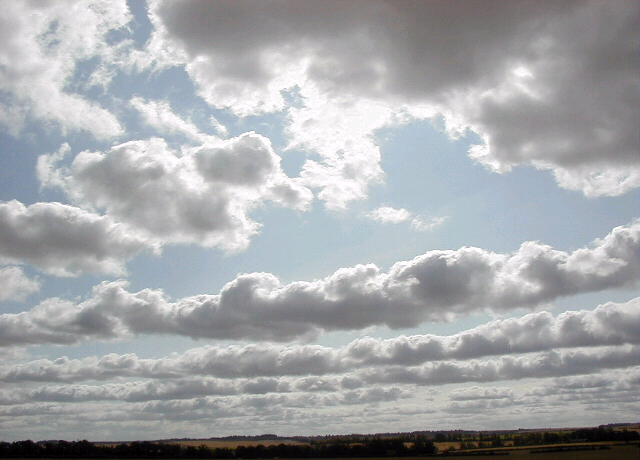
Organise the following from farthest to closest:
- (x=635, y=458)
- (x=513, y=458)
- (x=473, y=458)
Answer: (x=473, y=458), (x=513, y=458), (x=635, y=458)

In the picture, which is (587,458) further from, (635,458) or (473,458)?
(473,458)

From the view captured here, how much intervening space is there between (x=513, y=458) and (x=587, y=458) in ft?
93.0

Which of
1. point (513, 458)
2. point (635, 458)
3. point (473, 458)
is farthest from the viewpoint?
point (473, 458)

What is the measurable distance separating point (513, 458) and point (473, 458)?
16358mm

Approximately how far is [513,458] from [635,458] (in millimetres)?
38589

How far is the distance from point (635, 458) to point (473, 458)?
54.9 meters

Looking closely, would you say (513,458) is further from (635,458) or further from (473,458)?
(635,458)

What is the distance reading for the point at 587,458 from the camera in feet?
531

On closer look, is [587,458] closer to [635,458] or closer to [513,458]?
[635,458]

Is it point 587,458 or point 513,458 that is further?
point 513,458

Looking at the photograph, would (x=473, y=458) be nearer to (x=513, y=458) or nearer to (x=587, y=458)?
(x=513, y=458)

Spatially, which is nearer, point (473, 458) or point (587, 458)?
point (587, 458)

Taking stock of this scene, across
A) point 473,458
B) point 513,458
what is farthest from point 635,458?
point 473,458

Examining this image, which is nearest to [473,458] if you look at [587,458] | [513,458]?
[513,458]
